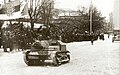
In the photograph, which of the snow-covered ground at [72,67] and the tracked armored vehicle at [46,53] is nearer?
the snow-covered ground at [72,67]

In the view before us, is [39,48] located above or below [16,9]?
below

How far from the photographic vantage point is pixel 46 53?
39.1ft

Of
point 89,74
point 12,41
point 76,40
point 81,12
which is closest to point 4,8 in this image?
point 12,41

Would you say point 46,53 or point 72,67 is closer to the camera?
point 72,67

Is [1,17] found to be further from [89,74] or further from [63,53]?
[89,74]

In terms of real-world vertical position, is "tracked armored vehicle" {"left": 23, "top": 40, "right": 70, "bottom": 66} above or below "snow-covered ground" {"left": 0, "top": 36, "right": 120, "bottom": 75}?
above

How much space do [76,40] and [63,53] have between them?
86.7ft

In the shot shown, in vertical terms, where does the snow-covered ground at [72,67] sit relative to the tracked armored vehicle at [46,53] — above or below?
below

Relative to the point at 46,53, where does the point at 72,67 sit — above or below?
below

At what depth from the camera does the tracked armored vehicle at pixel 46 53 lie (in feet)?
39.1

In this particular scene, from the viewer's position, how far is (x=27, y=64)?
41.6ft

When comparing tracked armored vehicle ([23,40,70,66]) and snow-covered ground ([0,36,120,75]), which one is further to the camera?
tracked armored vehicle ([23,40,70,66])

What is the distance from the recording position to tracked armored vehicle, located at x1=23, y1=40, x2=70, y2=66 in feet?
39.1

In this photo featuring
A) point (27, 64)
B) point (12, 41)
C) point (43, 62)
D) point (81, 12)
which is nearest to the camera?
point (27, 64)
